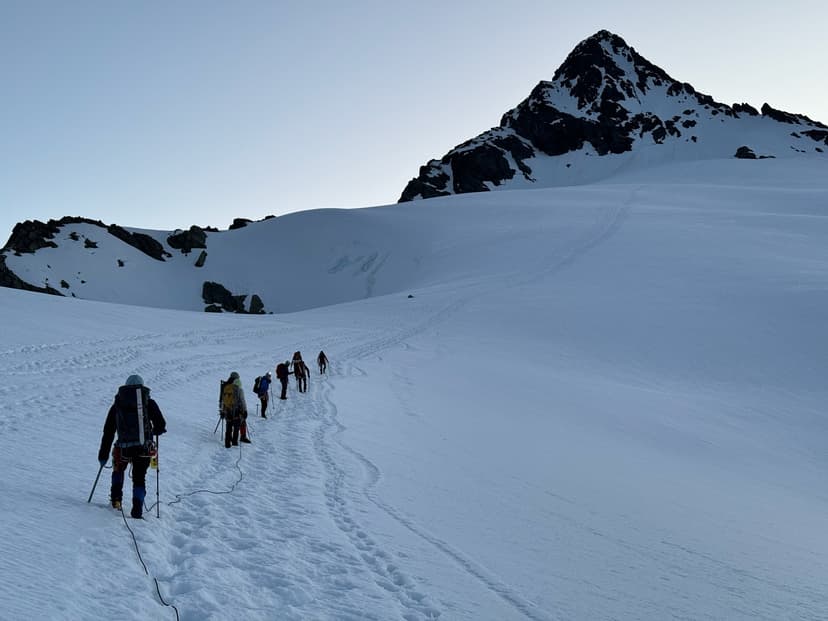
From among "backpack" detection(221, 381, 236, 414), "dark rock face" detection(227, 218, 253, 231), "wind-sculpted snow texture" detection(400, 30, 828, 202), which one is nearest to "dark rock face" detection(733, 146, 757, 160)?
"wind-sculpted snow texture" detection(400, 30, 828, 202)

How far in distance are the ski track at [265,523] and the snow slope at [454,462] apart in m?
0.04

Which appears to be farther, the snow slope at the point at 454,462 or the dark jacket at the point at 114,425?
the dark jacket at the point at 114,425

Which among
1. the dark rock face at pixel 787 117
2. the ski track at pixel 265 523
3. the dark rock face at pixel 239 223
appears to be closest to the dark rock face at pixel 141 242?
the dark rock face at pixel 239 223

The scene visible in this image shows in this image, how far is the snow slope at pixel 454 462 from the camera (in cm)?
598

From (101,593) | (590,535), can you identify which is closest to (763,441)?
(590,535)

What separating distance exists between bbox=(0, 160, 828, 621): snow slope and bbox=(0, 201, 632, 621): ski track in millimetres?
44

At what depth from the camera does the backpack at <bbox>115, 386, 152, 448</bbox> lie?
7305mm

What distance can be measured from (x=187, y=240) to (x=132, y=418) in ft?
288

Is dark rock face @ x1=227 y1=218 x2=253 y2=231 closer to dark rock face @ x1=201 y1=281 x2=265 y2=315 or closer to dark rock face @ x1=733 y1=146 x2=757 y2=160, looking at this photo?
dark rock face @ x1=201 y1=281 x2=265 y2=315

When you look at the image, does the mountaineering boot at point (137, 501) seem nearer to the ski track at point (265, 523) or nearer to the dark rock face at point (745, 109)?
the ski track at point (265, 523)

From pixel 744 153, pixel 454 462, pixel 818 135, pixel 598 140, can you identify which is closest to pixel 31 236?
pixel 454 462

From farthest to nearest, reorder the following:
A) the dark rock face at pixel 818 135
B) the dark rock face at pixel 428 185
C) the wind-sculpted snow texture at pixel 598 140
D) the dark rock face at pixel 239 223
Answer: the dark rock face at pixel 818 135, the wind-sculpted snow texture at pixel 598 140, the dark rock face at pixel 428 185, the dark rock face at pixel 239 223

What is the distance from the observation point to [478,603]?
228 inches

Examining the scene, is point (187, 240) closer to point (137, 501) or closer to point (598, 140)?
point (137, 501)
